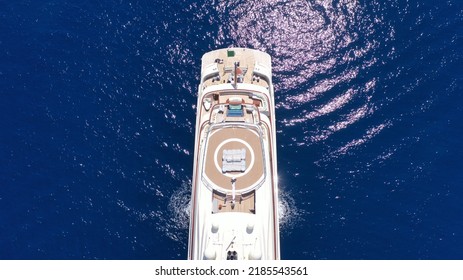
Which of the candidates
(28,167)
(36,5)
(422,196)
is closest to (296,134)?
(422,196)

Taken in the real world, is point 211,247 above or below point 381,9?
below

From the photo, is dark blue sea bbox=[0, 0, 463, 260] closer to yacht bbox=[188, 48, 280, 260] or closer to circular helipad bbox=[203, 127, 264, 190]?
yacht bbox=[188, 48, 280, 260]

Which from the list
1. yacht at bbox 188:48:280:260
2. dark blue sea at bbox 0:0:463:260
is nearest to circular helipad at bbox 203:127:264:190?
yacht at bbox 188:48:280:260

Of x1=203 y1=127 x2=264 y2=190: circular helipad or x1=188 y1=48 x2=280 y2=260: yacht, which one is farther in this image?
x1=203 y1=127 x2=264 y2=190: circular helipad

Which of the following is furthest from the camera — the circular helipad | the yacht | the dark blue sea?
the dark blue sea

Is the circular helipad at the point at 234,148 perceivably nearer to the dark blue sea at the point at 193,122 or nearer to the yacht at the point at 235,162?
the yacht at the point at 235,162
